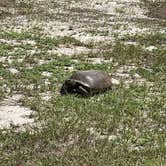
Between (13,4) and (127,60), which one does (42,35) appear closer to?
(127,60)

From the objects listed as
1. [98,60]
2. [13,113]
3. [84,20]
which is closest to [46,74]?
[98,60]

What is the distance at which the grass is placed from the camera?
12086mm

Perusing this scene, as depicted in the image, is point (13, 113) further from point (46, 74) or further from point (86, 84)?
point (46, 74)

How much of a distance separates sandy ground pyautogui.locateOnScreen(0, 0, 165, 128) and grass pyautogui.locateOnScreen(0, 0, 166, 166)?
0.79 m

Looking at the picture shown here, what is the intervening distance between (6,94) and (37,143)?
4218mm

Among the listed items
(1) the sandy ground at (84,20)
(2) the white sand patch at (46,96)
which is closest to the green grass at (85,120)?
(2) the white sand patch at (46,96)

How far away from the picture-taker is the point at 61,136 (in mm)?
13211

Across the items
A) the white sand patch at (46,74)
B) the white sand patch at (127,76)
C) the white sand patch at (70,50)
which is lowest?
the white sand patch at (70,50)

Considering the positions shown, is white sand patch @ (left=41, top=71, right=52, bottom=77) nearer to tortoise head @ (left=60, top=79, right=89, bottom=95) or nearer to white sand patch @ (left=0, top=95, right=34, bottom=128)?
tortoise head @ (left=60, top=79, right=89, bottom=95)

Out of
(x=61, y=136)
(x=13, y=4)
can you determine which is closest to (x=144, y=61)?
(x=61, y=136)

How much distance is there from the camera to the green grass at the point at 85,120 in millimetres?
12039

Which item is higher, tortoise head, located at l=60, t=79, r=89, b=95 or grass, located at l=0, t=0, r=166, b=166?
tortoise head, located at l=60, t=79, r=89, b=95

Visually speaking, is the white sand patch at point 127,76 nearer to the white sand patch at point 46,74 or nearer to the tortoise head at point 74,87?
the tortoise head at point 74,87

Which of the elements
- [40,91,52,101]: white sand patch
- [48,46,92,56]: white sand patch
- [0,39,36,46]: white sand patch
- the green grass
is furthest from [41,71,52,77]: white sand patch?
[0,39,36,46]: white sand patch
